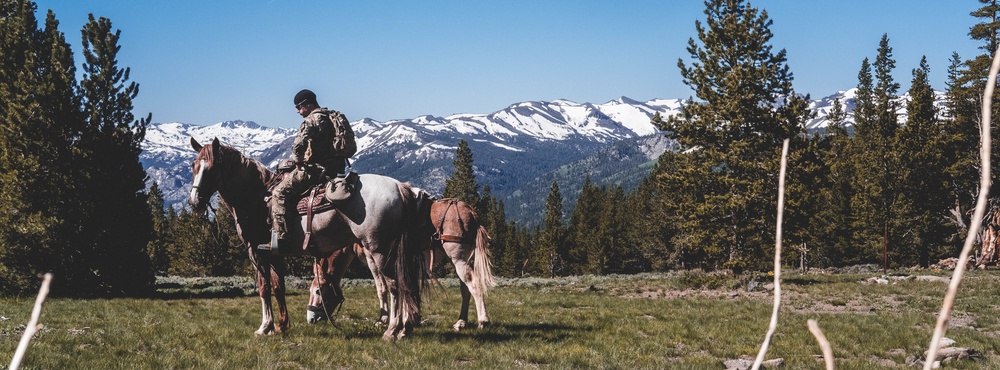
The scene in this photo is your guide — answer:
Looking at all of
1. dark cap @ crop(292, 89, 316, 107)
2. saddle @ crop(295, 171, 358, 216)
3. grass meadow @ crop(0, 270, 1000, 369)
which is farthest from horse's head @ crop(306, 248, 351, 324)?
dark cap @ crop(292, 89, 316, 107)

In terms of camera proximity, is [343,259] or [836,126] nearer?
[343,259]

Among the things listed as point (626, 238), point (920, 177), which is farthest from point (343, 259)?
point (626, 238)

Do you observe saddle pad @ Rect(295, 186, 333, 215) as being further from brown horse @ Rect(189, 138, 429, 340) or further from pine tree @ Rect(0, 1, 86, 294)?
pine tree @ Rect(0, 1, 86, 294)

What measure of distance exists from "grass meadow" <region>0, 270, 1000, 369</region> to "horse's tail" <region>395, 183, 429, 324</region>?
588 mm

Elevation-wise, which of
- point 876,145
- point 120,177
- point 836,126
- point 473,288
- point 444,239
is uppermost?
point 836,126

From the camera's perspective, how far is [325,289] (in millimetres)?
12117

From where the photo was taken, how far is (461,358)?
9773mm

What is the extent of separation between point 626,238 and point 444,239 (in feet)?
289

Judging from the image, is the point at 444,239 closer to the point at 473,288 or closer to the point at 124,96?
the point at 473,288

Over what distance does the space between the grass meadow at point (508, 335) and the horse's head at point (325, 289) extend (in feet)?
1.21

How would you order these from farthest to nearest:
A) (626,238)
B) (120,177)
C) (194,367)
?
(626,238)
(120,177)
(194,367)

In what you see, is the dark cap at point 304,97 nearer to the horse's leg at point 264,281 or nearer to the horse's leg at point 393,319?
the horse's leg at point 264,281

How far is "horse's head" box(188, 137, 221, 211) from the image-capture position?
10648 millimetres


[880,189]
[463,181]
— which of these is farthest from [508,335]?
[463,181]
